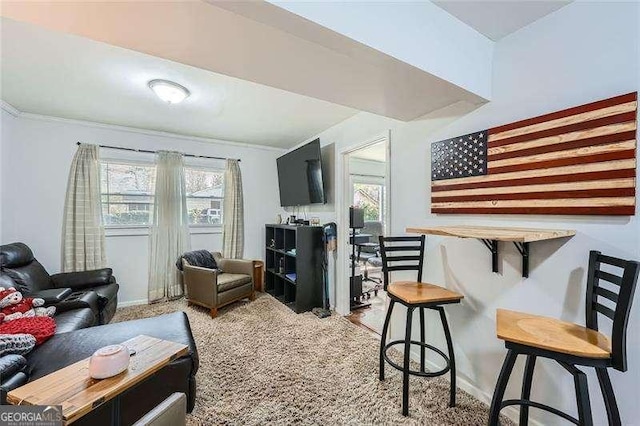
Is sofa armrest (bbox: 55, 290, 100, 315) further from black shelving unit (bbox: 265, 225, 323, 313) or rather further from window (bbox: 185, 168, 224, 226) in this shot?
black shelving unit (bbox: 265, 225, 323, 313)

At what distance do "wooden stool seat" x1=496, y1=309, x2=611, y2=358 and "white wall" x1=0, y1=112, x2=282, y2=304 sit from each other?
159 inches

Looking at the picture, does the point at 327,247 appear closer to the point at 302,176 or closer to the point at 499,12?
the point at 302,176

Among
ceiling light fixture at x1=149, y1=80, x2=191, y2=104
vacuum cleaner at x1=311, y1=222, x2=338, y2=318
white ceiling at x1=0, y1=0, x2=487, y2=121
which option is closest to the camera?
white ceiling at x1=0, y1=0, x2=487, y2=121

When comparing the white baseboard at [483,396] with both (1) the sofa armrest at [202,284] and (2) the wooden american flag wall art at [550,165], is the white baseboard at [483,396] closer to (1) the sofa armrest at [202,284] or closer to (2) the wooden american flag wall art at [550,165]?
(2) the wooden american flag wall art at [550,165]

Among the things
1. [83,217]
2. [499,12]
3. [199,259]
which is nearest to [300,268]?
[199,259]

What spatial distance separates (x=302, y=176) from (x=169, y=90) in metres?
1.86

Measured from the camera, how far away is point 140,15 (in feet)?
3.68

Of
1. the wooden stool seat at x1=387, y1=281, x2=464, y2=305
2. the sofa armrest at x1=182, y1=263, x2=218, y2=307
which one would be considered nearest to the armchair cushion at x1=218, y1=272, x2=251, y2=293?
the sofa armrest at x1=182, y1=263, x2=218, y2=307

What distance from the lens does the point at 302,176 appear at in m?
3.77

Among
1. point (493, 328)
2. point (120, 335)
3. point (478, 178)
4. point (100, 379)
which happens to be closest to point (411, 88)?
point (478, 178)

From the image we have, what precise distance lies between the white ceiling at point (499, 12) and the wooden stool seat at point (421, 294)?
1703 mm

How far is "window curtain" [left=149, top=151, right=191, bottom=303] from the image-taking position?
3.78 meters

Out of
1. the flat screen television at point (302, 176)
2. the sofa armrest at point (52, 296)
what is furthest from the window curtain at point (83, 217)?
the flat screen television at point (302, 176)

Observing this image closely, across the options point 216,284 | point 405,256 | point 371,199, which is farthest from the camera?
point 371,199
